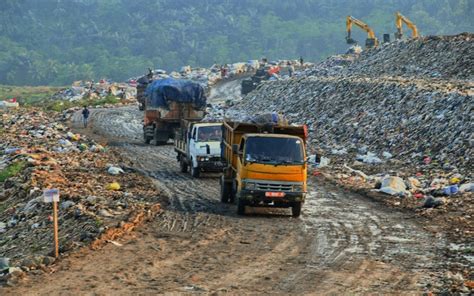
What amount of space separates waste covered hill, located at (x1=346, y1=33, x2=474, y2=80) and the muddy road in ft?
82.9

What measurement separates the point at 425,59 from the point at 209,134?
26821mm

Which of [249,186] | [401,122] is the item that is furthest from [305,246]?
[401,122]

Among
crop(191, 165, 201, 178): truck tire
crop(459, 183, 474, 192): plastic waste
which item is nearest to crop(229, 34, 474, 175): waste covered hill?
crop(459, 183, 474, 192): plastic waste

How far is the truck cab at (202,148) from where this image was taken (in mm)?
26656

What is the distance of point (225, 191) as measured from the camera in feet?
71.3

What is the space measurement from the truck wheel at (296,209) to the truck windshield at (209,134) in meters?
7.99

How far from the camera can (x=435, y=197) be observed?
22375 millimetres

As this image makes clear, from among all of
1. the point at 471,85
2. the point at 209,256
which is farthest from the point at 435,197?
the point at 471,85

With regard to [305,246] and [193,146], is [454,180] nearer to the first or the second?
[193,146]

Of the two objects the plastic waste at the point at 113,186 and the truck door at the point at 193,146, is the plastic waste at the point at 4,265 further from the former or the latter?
the truck door at the point at 193,146

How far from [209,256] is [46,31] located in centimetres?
16594

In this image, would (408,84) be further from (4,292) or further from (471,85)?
(4,292)

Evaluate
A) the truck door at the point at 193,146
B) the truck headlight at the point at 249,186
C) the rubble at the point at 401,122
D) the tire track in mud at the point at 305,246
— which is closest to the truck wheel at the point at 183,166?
the truck door at the point at 193,146

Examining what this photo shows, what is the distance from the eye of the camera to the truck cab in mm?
26656
